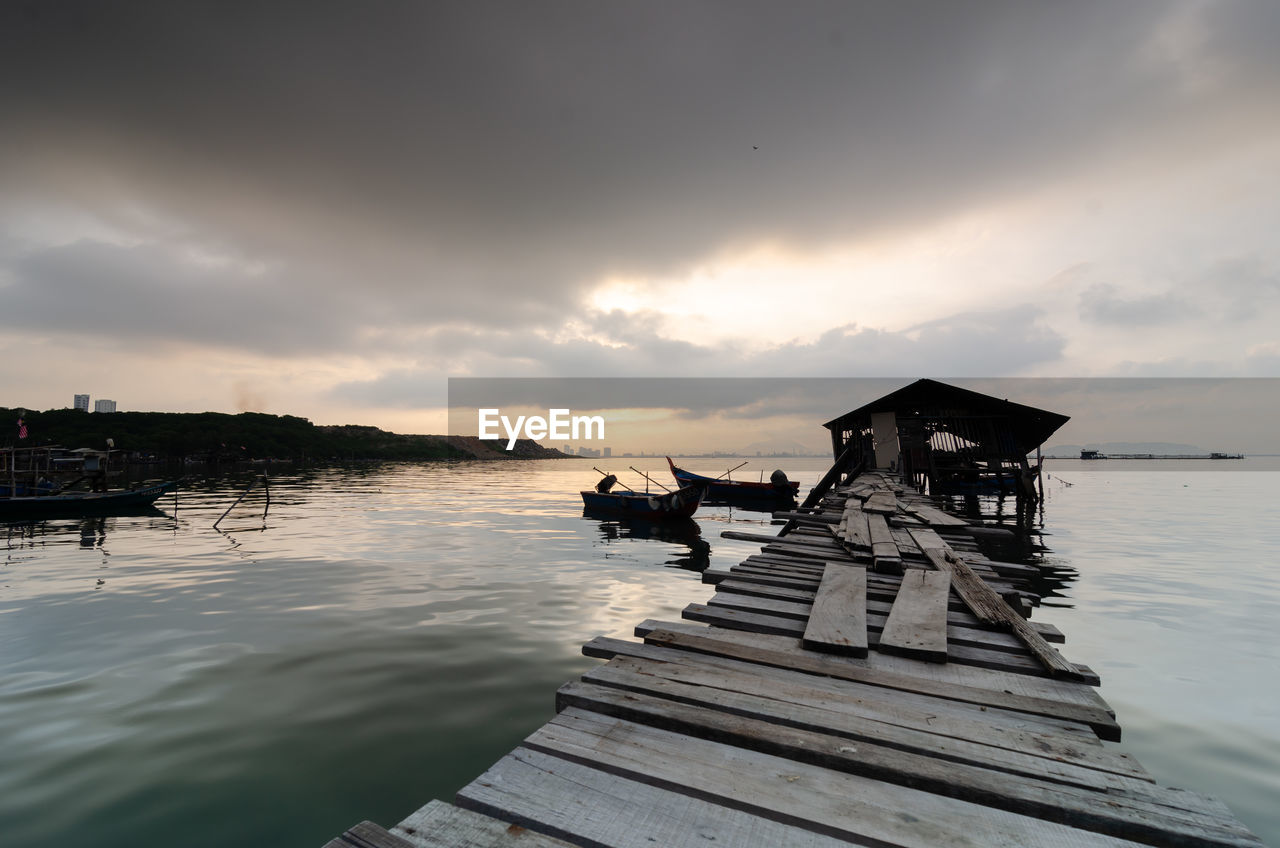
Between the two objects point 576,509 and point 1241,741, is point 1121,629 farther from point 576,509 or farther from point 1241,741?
point 576,509

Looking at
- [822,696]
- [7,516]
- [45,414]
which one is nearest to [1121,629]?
[822,696]

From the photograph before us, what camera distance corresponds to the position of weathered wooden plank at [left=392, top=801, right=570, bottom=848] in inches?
81.5

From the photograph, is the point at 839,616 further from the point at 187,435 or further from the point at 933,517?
the point at 187,435

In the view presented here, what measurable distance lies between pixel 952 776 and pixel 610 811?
1.60 metres

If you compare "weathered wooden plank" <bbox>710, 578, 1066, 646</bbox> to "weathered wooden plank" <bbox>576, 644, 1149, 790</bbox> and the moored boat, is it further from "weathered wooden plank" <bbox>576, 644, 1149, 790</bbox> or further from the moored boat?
the moored boat

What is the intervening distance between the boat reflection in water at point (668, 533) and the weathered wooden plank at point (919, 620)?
1075 centimetres

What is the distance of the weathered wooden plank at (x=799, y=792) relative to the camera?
7.13ft

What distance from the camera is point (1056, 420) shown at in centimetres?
2836

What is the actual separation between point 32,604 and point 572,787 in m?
16.2

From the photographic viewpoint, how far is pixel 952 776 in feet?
8.23

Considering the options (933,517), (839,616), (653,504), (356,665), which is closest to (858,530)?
(933,517)

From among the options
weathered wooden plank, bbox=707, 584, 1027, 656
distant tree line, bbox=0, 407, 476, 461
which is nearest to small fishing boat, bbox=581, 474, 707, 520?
weathered wooden plank, bbox=707, 584, 1027, 656

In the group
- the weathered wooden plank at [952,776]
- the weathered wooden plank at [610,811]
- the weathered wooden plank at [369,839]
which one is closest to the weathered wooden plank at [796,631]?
the weathered wooden plank at [952,776]

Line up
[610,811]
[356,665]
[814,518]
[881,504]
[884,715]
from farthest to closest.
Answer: [881,504]
[814,518]
[356,665]
[884,715]
[610,811]
